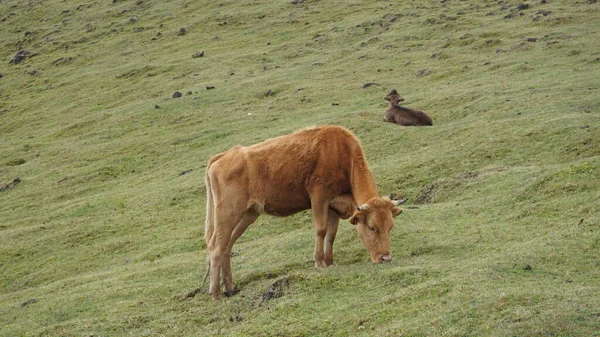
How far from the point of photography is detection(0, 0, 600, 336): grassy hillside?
10992 mm

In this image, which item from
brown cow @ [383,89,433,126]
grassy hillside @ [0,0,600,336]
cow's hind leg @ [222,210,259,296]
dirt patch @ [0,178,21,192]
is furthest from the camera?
dirt patch @ [0,178,21,192]

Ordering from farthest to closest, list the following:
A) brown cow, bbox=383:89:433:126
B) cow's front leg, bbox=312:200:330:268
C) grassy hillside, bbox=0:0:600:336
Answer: brown cow, bbox=383:89:433:126 < cow's front leg, bbox=312:200:330:268 < grassy hillside, bbox=0:0:600:336

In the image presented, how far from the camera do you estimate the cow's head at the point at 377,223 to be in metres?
12.5

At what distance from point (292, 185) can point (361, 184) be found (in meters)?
1.27

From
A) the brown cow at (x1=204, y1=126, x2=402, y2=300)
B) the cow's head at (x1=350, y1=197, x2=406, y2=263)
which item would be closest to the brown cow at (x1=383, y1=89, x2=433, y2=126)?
the brown cow at (x1=204, y1=126, x2=402, y2=300)

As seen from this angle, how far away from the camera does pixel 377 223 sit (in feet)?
40.7

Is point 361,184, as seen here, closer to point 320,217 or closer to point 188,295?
point 320,217

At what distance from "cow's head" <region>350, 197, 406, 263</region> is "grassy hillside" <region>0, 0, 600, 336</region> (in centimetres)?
47

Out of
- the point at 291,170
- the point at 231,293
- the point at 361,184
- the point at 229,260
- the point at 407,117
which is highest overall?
the point at 291,170

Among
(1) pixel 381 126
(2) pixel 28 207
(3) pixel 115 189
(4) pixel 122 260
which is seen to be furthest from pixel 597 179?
(2) pixel 28 207

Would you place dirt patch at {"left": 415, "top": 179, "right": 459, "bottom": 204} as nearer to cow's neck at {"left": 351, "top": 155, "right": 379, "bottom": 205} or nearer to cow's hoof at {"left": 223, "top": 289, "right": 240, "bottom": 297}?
cow's neck at {"left": 351, "top": 155, "right": 379, "bottom": 205}

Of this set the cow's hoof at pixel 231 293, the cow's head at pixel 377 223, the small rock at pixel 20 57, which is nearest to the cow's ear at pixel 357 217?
the cow's head at pixel 377 223

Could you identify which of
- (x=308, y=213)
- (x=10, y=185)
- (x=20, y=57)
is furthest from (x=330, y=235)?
(x=20, y=57)

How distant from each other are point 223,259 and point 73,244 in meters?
10.5
